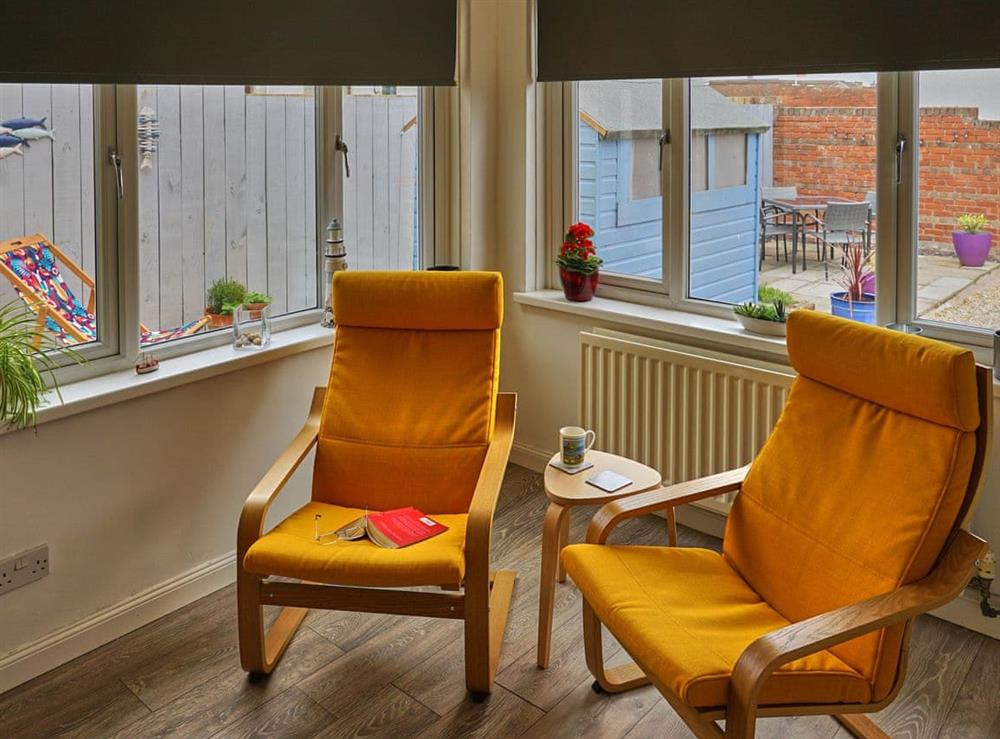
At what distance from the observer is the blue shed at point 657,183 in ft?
11.4

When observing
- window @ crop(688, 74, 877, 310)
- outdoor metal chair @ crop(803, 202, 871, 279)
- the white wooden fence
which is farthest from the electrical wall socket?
outdoor metal chair @ crop(803, 202, 871, 279)

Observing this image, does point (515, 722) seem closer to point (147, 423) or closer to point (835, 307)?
point (147, 423)

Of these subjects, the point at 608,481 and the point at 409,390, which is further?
the point at 409,390

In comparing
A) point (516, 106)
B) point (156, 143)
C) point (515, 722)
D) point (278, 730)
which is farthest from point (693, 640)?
point (516, 106)

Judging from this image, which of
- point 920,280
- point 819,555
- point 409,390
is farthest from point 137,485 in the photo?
point 920,280

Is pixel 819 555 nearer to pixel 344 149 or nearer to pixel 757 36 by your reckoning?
pixel 757 36

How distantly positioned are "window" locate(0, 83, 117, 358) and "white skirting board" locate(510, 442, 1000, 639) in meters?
1.84

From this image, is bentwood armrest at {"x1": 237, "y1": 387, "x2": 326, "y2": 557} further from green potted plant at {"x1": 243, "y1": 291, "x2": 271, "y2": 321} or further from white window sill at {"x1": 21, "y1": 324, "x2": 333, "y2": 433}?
green potted plant at {"x1": 243, "y1": 291, "x2": 271, "y2": 321}

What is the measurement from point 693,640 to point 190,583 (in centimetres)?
173

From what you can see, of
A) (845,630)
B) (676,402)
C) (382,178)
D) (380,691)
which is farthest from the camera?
(382,178)

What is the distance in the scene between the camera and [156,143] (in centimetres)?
297

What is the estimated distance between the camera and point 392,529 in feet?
8.75

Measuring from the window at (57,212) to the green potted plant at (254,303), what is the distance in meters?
0.49

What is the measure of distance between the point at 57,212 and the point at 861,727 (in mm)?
2566
